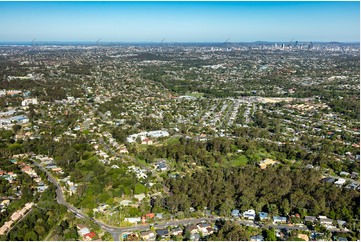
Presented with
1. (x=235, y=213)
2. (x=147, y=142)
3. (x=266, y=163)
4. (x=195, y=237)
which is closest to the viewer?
(x=195, y=237)

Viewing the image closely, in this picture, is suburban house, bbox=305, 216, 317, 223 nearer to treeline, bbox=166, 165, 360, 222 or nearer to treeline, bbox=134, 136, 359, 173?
treeline, bbox=166, 165, 360, 222

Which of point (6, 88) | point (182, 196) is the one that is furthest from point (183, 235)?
point (6, 88)

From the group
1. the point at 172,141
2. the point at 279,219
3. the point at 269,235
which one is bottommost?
the point at 279,219

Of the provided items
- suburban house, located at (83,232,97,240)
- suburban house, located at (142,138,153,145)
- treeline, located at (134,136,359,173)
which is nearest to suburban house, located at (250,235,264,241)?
suburban house, located at (83,232,97,240)

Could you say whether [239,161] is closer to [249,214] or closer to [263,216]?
[249,214]

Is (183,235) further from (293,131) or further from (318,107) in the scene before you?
(318,107)

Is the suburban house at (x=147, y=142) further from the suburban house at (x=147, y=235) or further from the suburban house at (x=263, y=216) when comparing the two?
the suburban house at (x=263, y=216)

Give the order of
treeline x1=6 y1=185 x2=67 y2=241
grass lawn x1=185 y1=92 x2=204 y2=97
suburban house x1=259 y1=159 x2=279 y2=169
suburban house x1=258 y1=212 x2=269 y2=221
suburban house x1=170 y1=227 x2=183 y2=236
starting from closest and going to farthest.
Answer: treeline x1=6 y1=185 x2=67 y2=241 < suburban house x1=170 y1=227 x2=183 y2=236 < suburban house x1=258 y1=212 x2=269 y2=221 < suburban house x1=259 y1=159 x2=279 y2=169 < grass lawn x1=185 y1=92 x2=204 y2=97

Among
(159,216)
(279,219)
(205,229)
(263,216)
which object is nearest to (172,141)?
(159,216)

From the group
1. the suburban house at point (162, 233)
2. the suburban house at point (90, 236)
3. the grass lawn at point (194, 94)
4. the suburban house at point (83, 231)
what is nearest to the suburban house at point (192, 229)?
the suburban house at point (162, 233)
